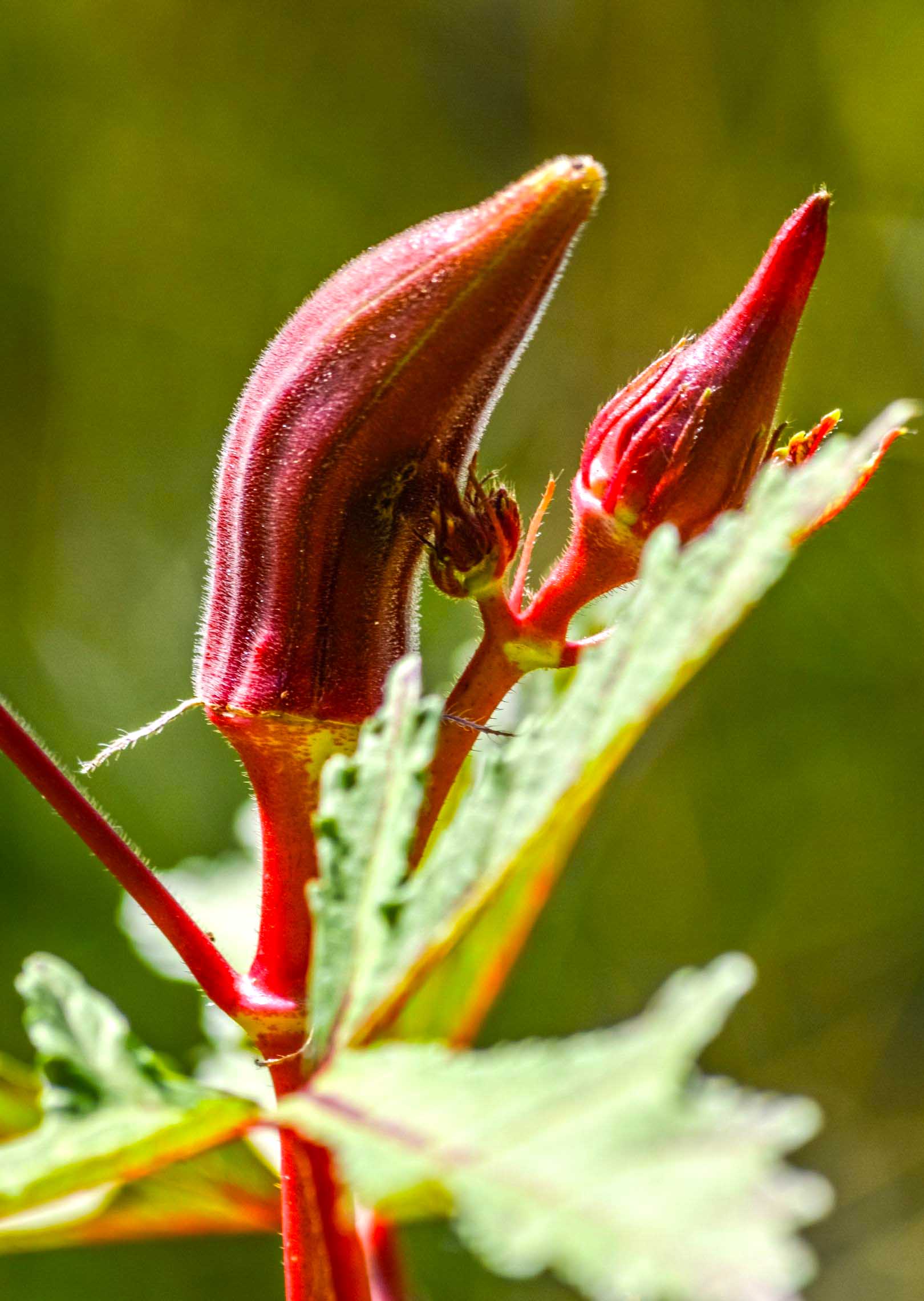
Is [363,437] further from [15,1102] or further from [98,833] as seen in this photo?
[15,1102]

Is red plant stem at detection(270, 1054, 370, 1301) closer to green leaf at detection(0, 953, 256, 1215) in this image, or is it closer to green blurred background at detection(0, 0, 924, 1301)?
green leaf at detection(0, 953, 256, 1215)

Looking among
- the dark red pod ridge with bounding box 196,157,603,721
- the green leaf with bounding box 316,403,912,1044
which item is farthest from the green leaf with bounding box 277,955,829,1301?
the dark red pod ridge with bounding box 196,157,603,721

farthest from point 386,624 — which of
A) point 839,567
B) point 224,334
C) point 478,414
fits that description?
point 224,334

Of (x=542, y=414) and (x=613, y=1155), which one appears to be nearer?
(x=613, y=1155)

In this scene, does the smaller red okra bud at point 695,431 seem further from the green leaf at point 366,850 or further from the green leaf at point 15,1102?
the green leaf at point 15,1102

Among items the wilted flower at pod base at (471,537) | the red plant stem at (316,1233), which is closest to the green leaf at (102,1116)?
the red plant stem at (316,1233)

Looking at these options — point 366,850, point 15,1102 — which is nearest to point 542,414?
point 15,1102
